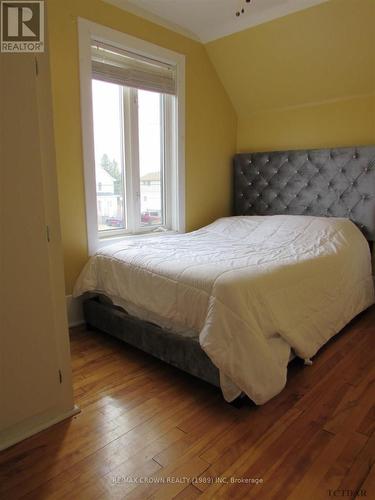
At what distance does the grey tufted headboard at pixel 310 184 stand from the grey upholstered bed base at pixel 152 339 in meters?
2.12

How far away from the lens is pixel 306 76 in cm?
328

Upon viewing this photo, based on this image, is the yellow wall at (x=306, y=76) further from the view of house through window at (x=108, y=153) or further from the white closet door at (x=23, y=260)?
the white closet door at (x=23, y=260)

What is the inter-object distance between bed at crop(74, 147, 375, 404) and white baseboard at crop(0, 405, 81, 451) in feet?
2.17

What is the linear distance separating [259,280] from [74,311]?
1694mm

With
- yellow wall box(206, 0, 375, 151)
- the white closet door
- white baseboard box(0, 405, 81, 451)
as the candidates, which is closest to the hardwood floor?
white baseboard box(0, 405, 81, 451)

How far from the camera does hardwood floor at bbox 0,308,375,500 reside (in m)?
1.33

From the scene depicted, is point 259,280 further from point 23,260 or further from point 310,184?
point 310,184

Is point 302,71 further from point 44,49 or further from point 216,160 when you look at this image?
point 44,49

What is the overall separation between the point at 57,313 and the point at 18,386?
0.36 metres

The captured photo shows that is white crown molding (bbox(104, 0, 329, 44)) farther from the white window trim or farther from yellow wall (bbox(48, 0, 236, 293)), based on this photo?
the white window trim

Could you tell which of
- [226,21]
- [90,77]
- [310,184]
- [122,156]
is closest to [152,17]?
[226,21]

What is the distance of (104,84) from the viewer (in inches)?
115

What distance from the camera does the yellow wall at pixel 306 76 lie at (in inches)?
111

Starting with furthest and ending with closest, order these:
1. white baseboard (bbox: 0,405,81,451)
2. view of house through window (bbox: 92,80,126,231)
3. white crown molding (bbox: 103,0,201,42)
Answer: view of house through window (bbox: 92,80,126,231), white crown molding (bbox: 103,0,201,42), white baseboard (bbox: 0,405,81,451)
